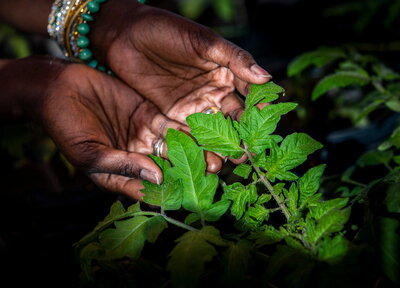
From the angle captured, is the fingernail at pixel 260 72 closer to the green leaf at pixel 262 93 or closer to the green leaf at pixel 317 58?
the green leaf at pixel 262 93

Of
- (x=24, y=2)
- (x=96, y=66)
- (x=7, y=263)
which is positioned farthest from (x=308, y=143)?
(x=24, y=2)

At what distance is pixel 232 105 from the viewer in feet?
5.17

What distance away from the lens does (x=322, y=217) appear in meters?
0.90

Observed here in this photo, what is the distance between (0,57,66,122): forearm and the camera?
6.18ft

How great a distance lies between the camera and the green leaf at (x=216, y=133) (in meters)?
1.11

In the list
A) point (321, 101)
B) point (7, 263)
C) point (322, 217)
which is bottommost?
point (7, 263)

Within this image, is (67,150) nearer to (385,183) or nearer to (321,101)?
(385,183)

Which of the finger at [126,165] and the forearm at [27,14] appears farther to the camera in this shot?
the forearm at [27,14]

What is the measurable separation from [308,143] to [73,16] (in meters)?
1.71

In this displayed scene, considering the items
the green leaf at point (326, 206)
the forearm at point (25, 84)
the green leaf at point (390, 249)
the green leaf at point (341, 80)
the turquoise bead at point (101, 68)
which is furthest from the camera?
the turquoise bead at point (101, 68)

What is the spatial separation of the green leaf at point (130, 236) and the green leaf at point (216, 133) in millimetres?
300

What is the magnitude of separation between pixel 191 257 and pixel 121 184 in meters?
0.82

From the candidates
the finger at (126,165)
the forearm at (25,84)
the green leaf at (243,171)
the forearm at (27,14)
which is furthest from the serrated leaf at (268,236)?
the forearm at (27,14)

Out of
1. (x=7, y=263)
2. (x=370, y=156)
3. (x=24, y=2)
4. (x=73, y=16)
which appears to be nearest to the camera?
(x=7, y=263)
